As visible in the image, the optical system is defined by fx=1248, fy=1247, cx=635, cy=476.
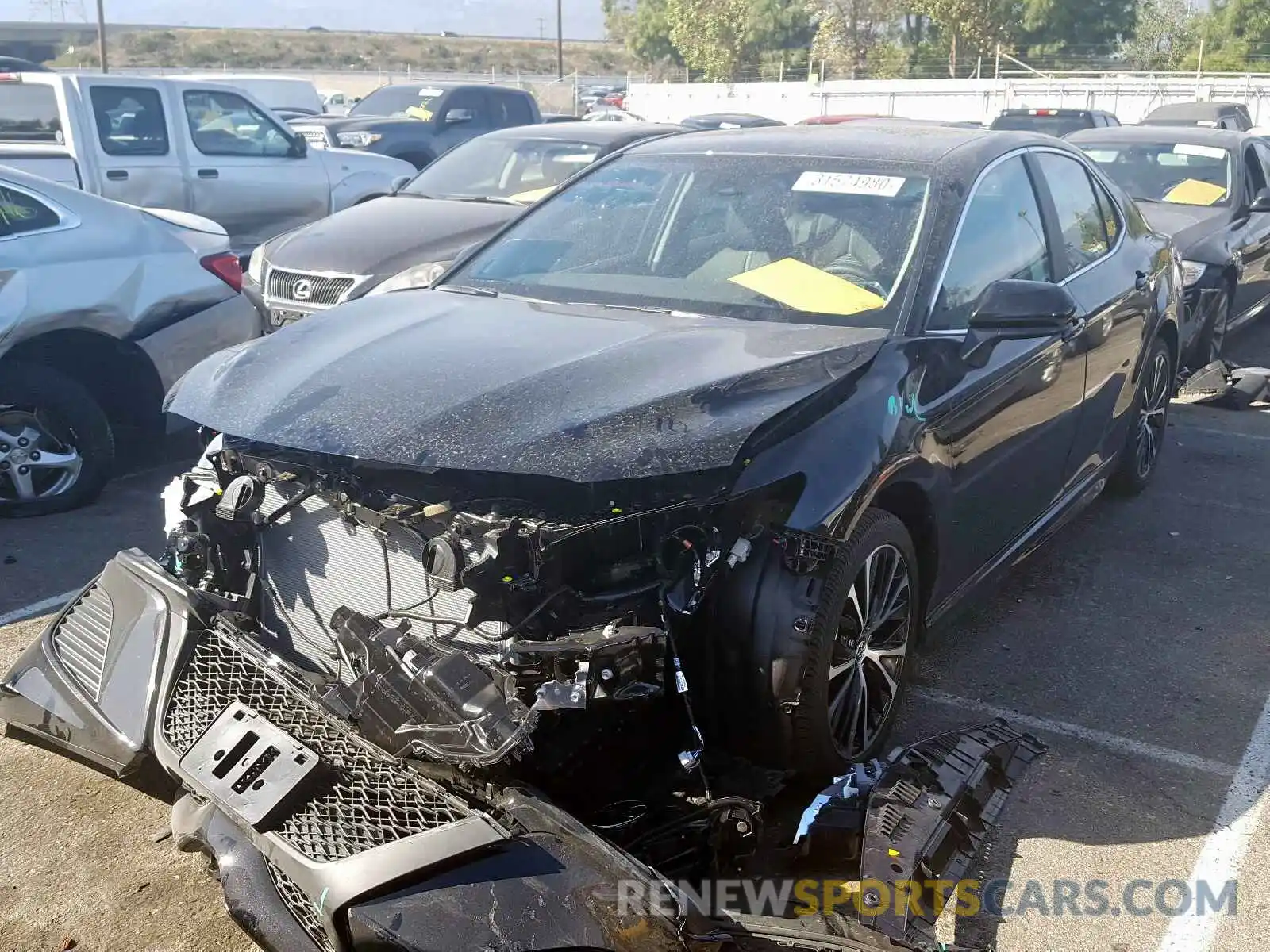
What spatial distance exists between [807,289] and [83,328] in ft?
11.7

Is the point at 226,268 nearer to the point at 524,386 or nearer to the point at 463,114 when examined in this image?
the point at 524,386

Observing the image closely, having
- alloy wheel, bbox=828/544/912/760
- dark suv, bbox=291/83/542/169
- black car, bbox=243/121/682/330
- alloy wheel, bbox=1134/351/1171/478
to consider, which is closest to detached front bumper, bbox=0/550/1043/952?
alloy wheel, bbox=828/544/912/760

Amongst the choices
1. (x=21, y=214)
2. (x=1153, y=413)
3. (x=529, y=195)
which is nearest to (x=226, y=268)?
(x=21, y=214)

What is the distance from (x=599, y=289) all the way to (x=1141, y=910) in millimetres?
2464

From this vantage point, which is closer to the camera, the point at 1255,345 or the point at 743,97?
the point at 1255,345

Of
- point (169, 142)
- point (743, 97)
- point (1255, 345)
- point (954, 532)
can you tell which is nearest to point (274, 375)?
point (954, 532)

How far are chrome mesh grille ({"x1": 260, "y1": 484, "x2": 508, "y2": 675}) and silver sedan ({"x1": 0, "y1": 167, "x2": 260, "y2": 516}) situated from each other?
9.51 ft

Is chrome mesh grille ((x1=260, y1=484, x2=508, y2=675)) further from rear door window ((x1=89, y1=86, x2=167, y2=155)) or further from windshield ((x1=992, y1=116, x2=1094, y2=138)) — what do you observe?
windshield ((x1=992, y1=116, x2=1094, y2=138))

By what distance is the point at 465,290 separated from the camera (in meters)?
4.43

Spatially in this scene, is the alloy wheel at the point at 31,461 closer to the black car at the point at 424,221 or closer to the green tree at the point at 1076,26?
the black car at the point at 424,221

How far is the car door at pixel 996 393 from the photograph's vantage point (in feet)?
12.6

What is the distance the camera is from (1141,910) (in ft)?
10.5

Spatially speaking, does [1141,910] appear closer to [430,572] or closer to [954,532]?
[954,532]

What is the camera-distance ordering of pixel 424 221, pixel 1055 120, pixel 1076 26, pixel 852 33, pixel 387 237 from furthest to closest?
pixel 1076 26 → pixel 852 33 → pixel 1055 120 → pixel 424 221 → pixel 387 237
